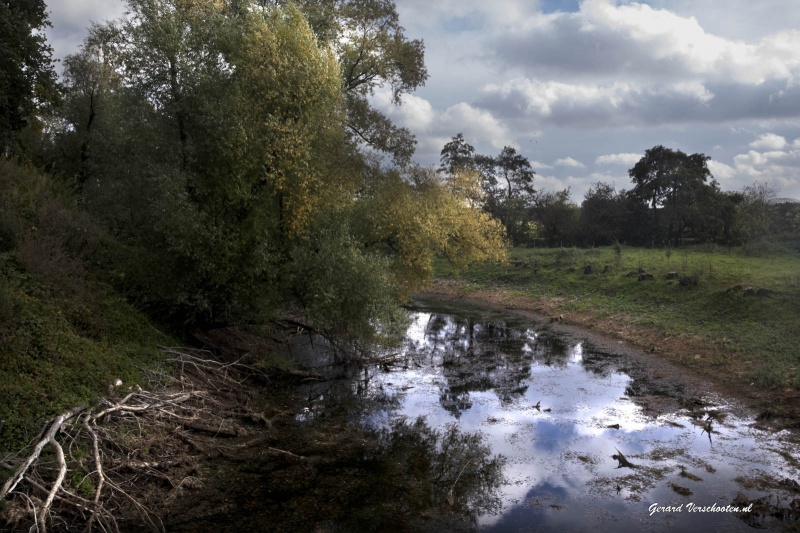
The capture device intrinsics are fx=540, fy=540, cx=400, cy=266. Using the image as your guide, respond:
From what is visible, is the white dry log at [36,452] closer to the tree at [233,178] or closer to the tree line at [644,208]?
the tree at [233,178]

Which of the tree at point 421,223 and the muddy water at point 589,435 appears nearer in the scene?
the muddy water at point 589,435

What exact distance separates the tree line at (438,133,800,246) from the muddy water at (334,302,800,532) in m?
29.2

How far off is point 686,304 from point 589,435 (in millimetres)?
16104

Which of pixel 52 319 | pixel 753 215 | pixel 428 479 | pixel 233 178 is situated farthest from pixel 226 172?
pixel 753 215

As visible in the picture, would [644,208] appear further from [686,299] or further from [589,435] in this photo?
[589,435]

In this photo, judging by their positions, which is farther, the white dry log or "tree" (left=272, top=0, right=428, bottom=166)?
"tree" (left=272, top=0, right=428, bottom=166)

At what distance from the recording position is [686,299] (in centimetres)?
2720

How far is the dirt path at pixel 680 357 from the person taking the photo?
15.0 meters

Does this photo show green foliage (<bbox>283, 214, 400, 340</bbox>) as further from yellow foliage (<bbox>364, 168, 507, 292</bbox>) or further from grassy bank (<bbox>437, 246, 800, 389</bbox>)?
grassy bank (<bbox>437, 246, 800, 389</bbox>)

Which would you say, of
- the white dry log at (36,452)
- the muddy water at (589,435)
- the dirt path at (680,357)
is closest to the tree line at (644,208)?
the dirt path at (680,357)

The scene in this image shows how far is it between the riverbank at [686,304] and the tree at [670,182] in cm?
1126

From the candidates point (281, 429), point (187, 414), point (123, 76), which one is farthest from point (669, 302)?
point (123, 76)

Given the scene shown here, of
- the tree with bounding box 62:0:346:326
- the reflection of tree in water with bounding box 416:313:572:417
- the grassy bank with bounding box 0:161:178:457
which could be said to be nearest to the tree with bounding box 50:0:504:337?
the tree with bounding box 62:0:346:326

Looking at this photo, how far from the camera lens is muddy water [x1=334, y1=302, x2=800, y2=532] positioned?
32.1 feet
